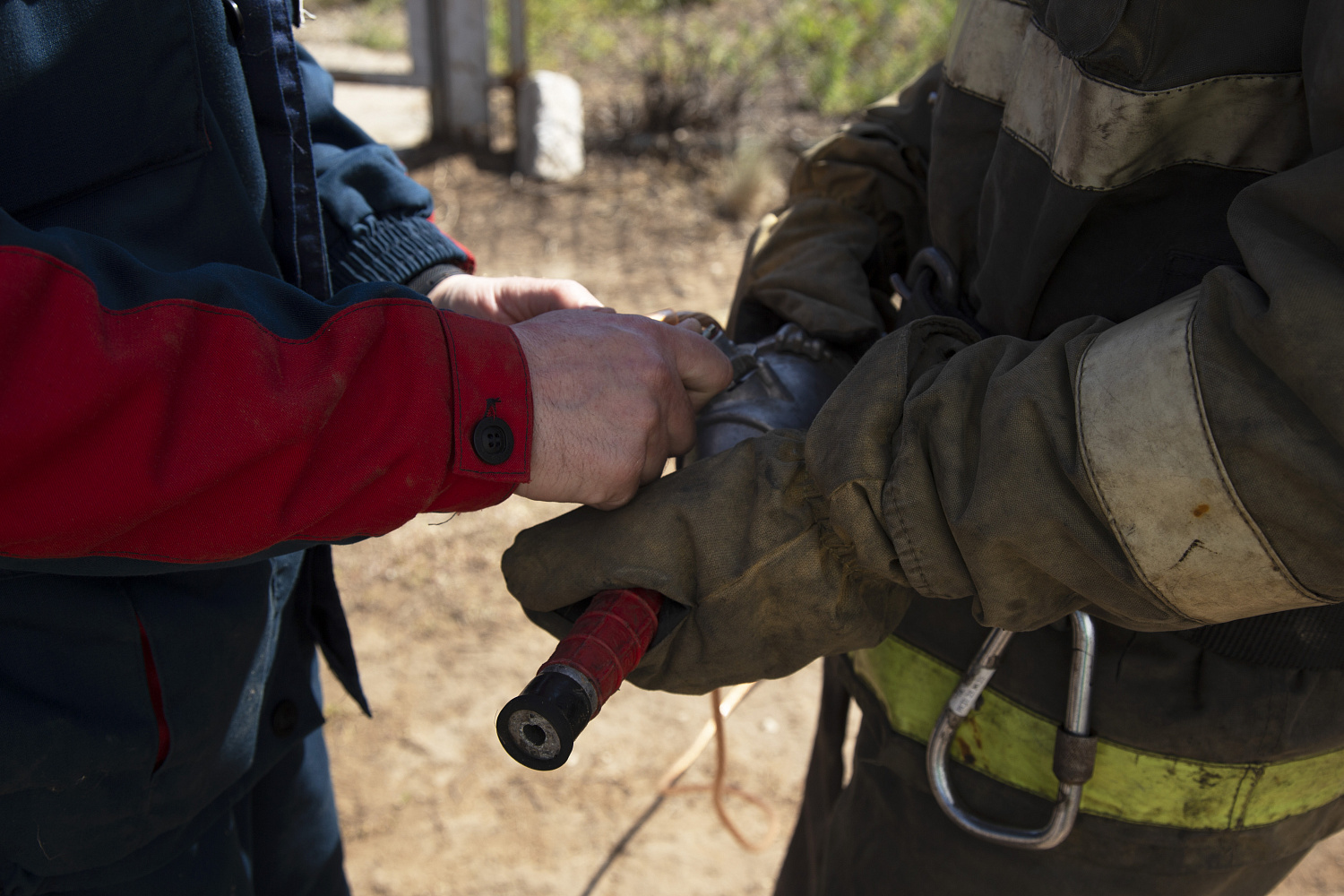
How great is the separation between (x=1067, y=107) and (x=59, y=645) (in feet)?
4.89

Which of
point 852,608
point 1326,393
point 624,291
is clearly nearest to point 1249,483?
point 1326,393

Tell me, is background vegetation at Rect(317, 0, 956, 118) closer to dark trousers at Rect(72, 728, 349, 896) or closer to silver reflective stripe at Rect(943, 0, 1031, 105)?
silver reflective stripe at Rect(943, 0, 1031, 105)

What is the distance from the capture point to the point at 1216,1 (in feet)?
3.51

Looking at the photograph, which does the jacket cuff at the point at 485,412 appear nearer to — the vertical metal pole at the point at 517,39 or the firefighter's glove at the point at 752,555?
the firefighter's glove at the point at 752,555

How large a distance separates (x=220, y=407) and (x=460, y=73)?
21.0ft

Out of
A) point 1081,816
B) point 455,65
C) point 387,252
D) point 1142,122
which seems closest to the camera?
point 1142,122

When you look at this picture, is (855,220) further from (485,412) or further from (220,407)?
(220,407)

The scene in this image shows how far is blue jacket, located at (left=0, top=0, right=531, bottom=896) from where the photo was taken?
3.18 ft

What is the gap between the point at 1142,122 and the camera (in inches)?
44.6

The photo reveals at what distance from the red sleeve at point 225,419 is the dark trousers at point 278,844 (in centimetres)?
76

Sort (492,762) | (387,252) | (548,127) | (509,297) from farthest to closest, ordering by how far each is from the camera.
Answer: (548,127) < (492,762) < (387,252) < (509,297)

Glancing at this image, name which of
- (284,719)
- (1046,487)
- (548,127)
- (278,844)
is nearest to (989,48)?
(1046,487)

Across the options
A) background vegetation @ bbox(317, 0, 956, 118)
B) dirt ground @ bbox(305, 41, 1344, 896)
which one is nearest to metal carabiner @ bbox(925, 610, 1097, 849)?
dirt ground @ bbox(305, 41, 1344, 896)

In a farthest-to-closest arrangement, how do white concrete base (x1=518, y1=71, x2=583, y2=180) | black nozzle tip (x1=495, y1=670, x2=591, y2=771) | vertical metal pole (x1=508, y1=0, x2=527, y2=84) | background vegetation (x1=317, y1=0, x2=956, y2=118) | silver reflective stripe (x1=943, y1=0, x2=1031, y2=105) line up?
background vegetation (x1=317, y1=0, x2=956, y2=118)
vertical metal pole (x1=508, y1=0, x2=527, y2=84)
white concrete base (x1=518, y1=71, x2=583, y2=180)
silver reflective stripe (x1=943, y1=0, x2=1031, y2=105)
black nozzle tip (x1=495, y1=670, x2=591, y2=771)
